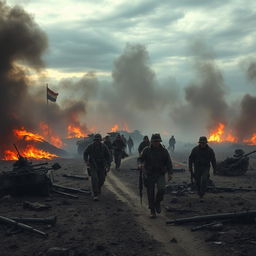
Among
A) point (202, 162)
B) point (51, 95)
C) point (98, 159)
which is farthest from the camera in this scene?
point (51, 95)

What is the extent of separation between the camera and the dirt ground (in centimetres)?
656

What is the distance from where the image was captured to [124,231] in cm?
789

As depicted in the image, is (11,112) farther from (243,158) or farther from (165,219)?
(165,219)

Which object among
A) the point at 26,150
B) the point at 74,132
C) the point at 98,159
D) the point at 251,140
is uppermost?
the point at 74,132

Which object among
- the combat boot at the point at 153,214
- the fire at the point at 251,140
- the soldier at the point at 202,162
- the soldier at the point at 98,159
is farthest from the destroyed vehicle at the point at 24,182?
the fire at the point at 251,140

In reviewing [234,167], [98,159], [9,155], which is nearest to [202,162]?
[98,159]

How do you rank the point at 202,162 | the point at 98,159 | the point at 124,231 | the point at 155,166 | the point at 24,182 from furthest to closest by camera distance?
the point at 98,159 < the point at 202,162 < the point at 24,182 < the point at 155,166 < the point at 124,231

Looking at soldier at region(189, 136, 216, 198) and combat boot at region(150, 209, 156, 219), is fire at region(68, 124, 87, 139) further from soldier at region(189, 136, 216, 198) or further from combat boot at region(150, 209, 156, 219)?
combat boot at region(150, 209, 156, 219)

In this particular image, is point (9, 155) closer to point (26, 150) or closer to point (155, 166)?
point (26, 150)

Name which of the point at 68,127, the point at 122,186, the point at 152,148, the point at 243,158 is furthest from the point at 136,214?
the point at 68,127

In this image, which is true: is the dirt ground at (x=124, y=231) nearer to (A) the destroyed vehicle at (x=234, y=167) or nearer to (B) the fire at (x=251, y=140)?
(A) the destroyed vehicle at (x=234, y=167)

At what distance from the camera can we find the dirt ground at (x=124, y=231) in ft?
21.5

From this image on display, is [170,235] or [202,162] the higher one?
[202,162]

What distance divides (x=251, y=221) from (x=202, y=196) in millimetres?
3925
